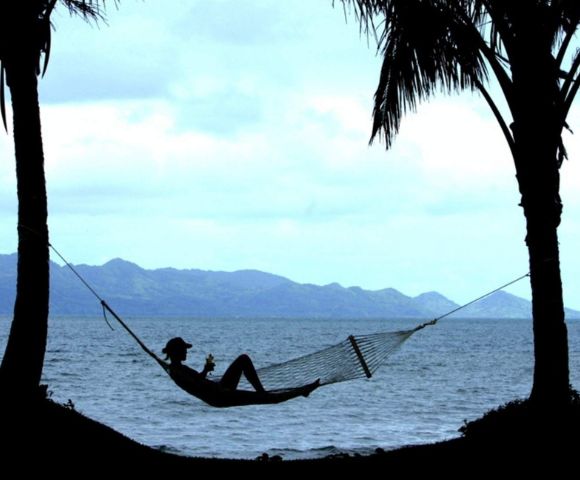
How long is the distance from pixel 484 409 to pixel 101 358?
29.3m

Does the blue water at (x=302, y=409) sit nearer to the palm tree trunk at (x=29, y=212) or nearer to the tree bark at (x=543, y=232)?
the tree bark at (x=543, y=232)

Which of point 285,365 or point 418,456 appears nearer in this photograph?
point 418,456

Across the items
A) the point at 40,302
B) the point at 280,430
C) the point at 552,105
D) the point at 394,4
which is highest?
the point at 394,4

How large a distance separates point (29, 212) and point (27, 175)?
300mm

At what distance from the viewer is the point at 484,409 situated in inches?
1025

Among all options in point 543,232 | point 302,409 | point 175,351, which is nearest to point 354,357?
point 175,351

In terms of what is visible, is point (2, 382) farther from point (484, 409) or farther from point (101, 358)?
point (101, 358)

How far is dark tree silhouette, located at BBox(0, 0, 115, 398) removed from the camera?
7.64m

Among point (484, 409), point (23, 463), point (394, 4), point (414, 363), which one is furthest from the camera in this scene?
point (414, 363)

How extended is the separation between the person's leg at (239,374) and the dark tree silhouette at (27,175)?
2049mm

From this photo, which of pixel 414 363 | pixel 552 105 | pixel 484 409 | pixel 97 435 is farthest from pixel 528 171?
pixel 414 363

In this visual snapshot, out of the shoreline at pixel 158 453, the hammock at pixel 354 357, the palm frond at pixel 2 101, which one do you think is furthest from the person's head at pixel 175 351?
the palm frond at pixel 2 101

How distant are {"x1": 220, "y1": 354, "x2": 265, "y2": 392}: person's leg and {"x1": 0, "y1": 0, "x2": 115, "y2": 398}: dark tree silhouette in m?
2.05

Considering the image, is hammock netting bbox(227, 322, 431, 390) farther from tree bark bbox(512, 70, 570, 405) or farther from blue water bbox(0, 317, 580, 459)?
blue water bbox(0, 317, 580, 459)
